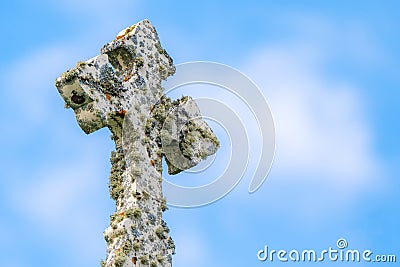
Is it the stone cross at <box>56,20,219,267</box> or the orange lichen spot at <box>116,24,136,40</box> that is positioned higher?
the orange lichen spot at <box>116,24,136,40</box>

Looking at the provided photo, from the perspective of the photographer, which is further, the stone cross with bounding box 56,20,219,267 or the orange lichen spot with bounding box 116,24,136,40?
the orange lichen spot with bounding box 116,24,136,40

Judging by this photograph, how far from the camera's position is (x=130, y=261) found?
7500mm

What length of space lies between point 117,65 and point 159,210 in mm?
1942

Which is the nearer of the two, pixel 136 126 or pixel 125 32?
pixel 136 126

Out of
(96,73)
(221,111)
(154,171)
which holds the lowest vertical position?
(154,171)

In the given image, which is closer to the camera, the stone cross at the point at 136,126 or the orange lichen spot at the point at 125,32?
the stone cross at the point at 136,126

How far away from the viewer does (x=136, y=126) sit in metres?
8.43

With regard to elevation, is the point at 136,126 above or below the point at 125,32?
below

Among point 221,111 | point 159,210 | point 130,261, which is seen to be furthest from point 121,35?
point 130,261

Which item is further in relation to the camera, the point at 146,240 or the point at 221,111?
the point at 221,111

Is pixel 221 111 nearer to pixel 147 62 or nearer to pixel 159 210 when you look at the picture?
pixel 147 62

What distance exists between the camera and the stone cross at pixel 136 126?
7.79 metres

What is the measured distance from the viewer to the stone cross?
7.79 metres

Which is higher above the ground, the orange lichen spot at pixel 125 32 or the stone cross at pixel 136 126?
the orange lichen spot at pixel 125 32
